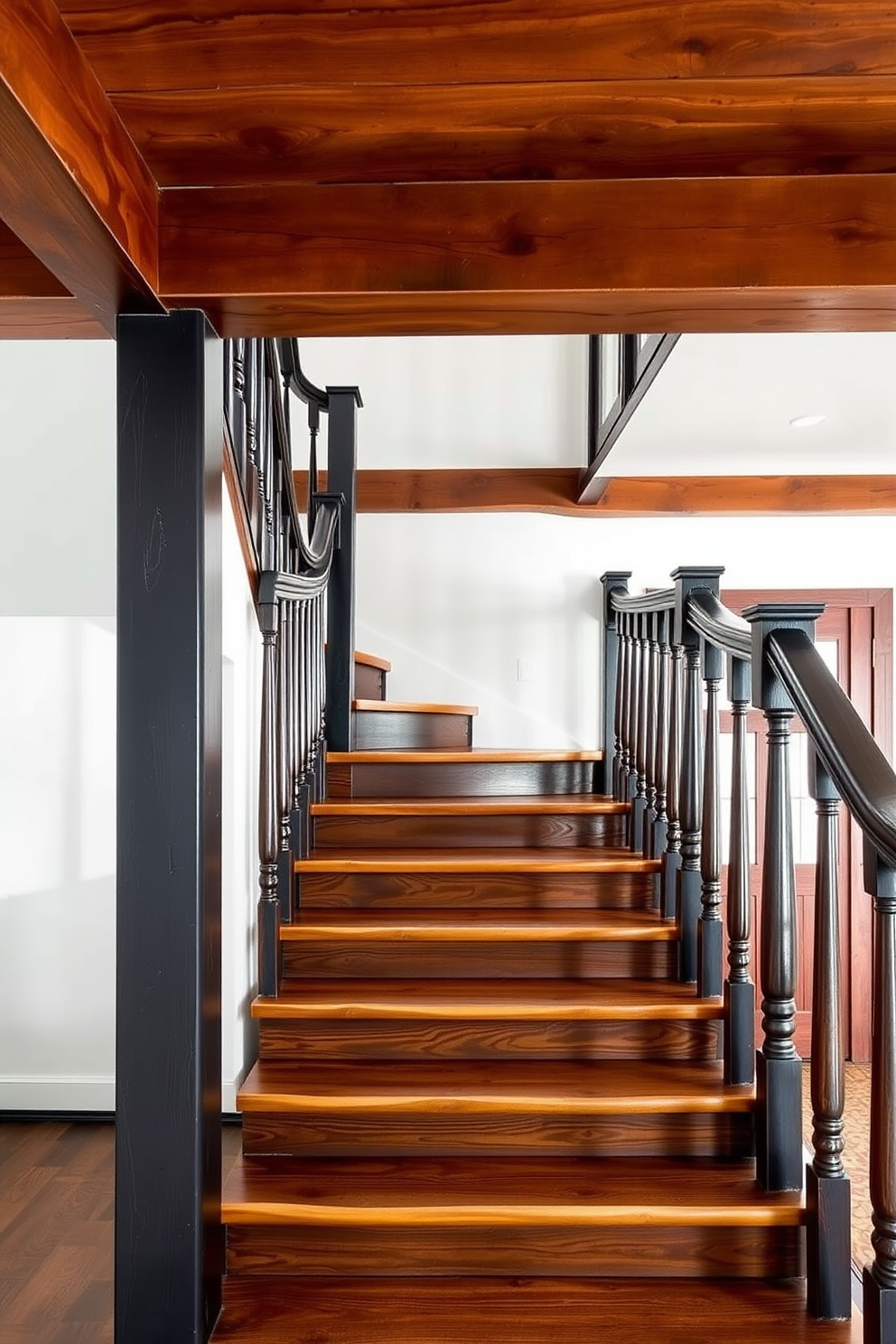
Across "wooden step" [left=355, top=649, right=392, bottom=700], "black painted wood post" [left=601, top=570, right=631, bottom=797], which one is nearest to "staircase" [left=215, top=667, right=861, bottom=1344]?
"black painted wood post" [left=601, top=570, right=631, bottom=797]

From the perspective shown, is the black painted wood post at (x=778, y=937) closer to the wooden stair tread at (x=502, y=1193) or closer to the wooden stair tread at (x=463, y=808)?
the wooden stair tread at (x=502, y=1193)

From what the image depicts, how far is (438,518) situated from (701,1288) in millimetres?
3963

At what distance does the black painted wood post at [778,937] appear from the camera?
6.63ft

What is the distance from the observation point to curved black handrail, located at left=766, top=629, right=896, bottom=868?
60.8 inches

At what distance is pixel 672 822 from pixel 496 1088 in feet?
2.83

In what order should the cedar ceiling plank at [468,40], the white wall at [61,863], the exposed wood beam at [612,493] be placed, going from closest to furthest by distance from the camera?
the cedar ceiling plank at [468,40] → the white wall at [61,863] → the exposed wood beam at [612,493]

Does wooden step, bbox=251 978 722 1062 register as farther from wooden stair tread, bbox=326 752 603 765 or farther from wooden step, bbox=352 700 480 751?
wooden step, bbox=352 700 480 751

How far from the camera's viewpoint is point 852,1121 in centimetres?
494

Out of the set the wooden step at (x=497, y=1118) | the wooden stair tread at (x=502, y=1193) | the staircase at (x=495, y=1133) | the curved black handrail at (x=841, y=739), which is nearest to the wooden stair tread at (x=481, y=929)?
the staircase at (x=495, y=1133)

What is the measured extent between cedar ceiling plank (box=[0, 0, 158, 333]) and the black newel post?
6.39ft

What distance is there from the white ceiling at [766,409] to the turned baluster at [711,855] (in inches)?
46.8

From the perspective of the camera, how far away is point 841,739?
1.71m

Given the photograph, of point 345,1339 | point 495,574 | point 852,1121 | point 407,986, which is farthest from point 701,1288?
point 495,574

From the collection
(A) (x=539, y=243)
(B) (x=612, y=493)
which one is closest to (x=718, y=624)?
(A) (x=539, y=243)
